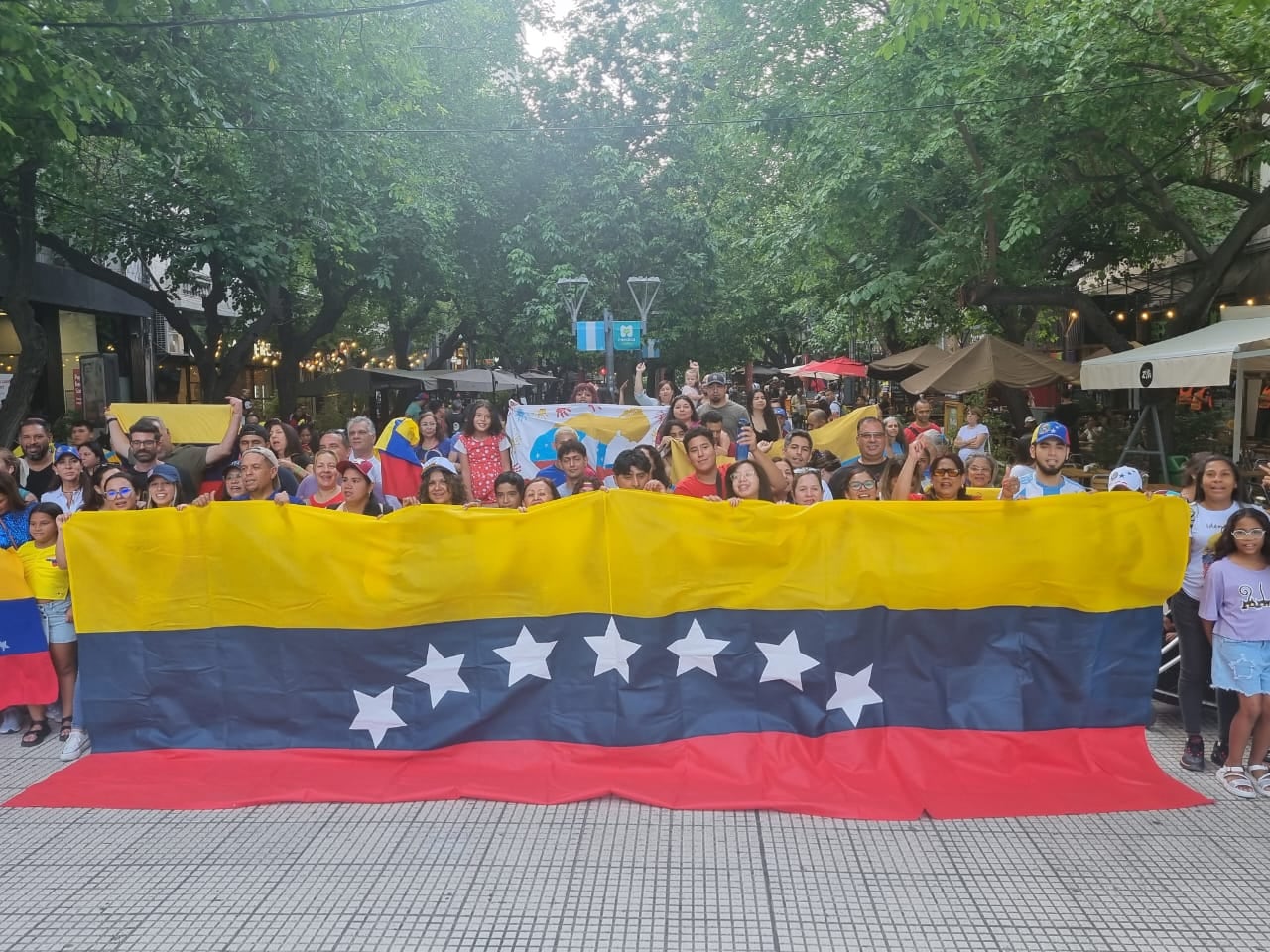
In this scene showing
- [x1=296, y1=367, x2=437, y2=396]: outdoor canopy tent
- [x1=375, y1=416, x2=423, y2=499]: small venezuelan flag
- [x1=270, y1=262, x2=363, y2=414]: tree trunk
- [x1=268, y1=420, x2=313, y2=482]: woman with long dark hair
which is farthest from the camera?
[x1=296, y1=367, x2=437, y2=396]: outdoor canopy tent

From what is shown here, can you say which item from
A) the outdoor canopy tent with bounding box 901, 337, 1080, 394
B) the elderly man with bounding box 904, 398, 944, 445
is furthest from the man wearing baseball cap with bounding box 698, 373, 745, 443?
the outdoor canopy tent with bounding box 901, 337, 1080, 394

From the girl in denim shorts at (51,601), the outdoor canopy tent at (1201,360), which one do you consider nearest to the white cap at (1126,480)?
the outdoor canopy tent at (1201,360)

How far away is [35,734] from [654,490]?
3932 millimetres

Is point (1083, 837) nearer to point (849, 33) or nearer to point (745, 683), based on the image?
point (745, 683)

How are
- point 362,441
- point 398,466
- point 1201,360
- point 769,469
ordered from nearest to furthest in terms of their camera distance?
point 769,469
point 362,441
point 398,466
point 1201,360

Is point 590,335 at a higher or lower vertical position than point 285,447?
higher

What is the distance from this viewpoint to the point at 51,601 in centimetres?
598

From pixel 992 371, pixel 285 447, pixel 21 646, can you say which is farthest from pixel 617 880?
pixel 992 371

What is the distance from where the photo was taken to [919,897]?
13.0 ft

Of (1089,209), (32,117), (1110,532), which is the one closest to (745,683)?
(1110,532)

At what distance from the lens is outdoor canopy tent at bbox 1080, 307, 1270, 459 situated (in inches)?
412

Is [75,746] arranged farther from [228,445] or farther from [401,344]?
[401,344]

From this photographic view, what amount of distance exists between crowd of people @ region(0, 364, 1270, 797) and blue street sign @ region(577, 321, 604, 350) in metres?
11.0

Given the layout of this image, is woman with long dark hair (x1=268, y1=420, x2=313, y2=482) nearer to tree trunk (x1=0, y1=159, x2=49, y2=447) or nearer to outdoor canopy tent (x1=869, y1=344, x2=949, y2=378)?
tree trunk (x1=0, y1=159, x2=49, y2=447)
